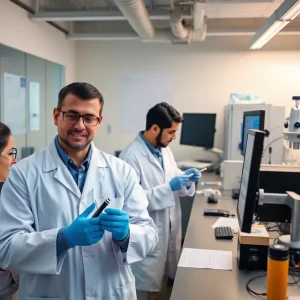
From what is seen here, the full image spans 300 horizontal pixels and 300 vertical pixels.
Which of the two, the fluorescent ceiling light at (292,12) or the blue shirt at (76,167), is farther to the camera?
the fluorescent ceiling light at (292,12)

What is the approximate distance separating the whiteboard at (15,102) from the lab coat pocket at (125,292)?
7.36 ft

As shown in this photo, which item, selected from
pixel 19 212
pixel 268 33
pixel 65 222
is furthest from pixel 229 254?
pixel 268 33

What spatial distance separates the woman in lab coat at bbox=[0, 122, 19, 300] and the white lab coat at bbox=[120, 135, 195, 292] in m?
0.84

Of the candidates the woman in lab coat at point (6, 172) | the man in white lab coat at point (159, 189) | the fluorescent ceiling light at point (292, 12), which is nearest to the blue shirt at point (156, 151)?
the man in white lab coat at point (159, 189)

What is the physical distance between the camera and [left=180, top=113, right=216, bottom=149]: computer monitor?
429 cm

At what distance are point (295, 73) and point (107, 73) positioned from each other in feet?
7.95

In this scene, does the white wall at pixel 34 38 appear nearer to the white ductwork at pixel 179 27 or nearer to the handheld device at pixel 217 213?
the white ductwork at pixel 179 27

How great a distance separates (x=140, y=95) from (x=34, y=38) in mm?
1604

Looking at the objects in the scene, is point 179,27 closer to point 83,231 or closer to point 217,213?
point 217,213

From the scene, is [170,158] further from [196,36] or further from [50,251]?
[196,36]

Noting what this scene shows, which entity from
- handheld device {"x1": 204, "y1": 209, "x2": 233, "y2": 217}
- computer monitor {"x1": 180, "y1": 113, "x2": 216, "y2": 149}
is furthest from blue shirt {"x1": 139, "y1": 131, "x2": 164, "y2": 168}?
computer monitor {"x1": 180, "y1": 113, "x2": 216, "y2": 149}

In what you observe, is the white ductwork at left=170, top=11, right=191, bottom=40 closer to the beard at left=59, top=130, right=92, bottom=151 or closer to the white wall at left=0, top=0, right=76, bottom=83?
the white wall at left=0, top=0, right=76, bottom=83


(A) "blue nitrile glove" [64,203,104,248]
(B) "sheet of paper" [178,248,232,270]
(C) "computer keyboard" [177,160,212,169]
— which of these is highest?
(A) "blue nitrile glove" [64,203,104,248]

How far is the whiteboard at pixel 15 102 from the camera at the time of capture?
3.22 m
